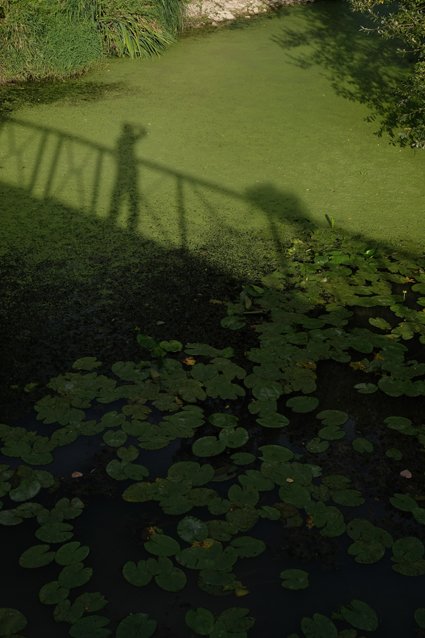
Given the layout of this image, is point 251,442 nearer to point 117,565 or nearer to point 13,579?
point 117,565

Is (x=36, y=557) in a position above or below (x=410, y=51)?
below

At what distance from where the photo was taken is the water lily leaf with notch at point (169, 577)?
1986mm

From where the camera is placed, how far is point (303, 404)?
8.91ft

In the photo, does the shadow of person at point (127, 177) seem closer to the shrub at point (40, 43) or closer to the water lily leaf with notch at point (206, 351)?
the water lily leaf with notch at point (206, 351)

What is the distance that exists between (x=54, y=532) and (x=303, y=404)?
990 mm

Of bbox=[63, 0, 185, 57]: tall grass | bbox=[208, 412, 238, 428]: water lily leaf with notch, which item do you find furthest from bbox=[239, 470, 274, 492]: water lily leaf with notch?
bbox=[63, 0, 185, 57]: tall grass

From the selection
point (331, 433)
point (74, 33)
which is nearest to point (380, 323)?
point (331, 433)

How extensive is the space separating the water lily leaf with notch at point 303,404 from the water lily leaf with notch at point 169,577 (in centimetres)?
83

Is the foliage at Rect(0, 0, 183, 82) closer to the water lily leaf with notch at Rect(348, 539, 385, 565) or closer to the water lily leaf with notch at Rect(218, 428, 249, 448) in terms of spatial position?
the water lily leaf with notch at Rect(218, 428, 249, 448)

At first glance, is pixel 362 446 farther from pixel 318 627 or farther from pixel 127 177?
pixel 127 177

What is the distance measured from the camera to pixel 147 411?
2637mm

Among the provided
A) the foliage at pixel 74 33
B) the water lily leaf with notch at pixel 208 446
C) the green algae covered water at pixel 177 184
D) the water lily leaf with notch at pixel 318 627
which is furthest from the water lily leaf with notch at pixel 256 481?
the foliage at pixel 74 33

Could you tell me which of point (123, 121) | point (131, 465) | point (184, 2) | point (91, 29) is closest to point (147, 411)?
point (131, 465)

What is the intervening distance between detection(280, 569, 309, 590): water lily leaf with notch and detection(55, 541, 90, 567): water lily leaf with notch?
54 centimetres
